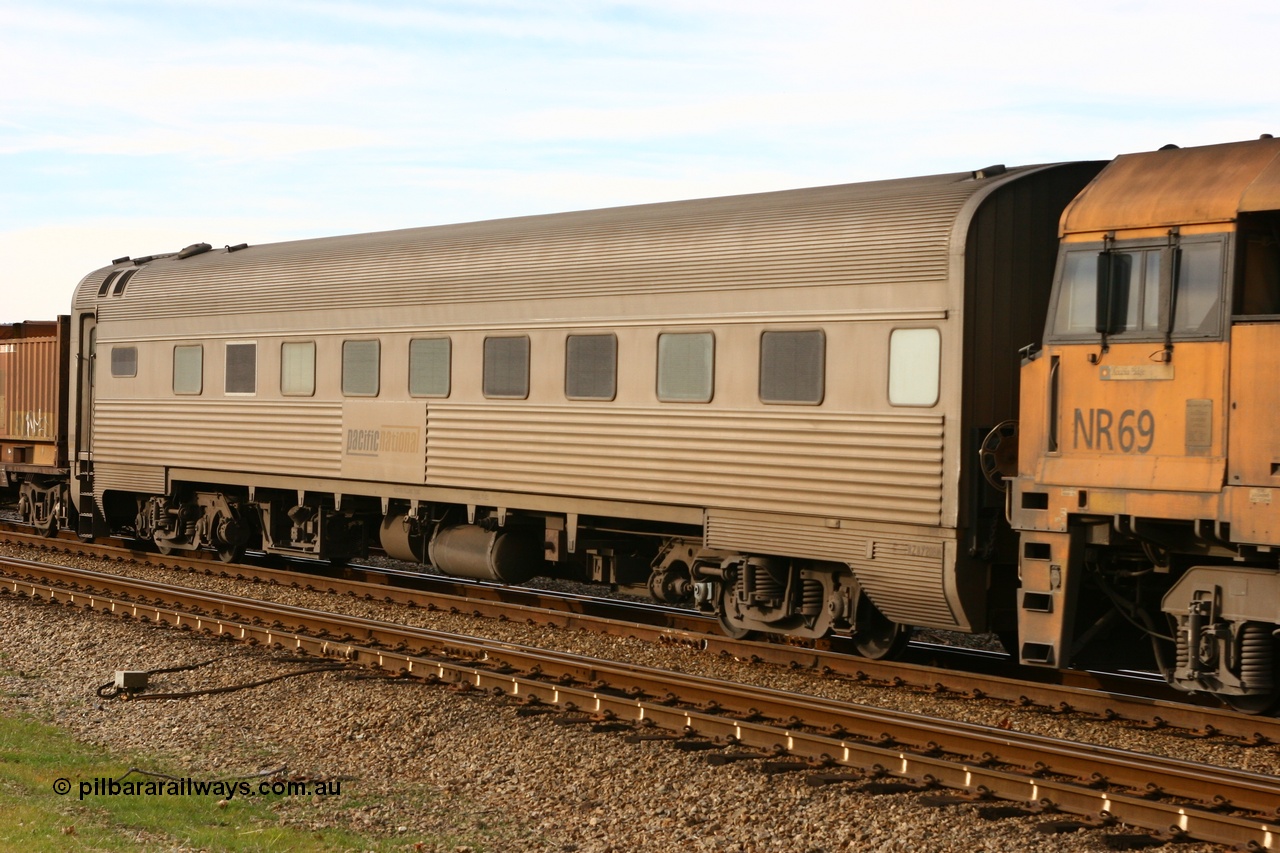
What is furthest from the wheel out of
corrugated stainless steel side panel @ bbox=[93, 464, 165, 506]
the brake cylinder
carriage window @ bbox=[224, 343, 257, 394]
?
corrugated stainless steel side panel @ bbox=[93, 464, 165, 506]

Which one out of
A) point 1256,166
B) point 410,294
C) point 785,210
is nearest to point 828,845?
point 1256,166

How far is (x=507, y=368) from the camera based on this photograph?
46.1 ft

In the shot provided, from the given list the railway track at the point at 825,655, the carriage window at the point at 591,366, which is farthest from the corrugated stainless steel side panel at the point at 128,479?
the carriage window at the point at 591,366

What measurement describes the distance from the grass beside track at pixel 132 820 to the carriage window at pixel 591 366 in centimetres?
556

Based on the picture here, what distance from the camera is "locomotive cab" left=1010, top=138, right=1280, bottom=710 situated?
28.6ft

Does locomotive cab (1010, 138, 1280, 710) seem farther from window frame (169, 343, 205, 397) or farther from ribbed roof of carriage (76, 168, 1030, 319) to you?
window frame (169, 343, 205, 397)

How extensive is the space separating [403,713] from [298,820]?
7.58 ft

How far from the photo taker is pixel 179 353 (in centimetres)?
1806

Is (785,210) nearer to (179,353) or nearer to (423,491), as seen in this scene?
(423,491)

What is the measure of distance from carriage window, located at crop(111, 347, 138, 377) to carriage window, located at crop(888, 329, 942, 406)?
454 inches

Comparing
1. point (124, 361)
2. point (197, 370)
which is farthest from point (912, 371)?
point (124, 361)

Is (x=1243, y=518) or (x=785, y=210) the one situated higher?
(x=785, y=210)

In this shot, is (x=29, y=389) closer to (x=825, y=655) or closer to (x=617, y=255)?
(x=617, y=255)

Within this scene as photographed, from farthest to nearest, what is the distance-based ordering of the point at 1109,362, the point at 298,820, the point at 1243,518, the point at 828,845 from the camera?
1. the point at 1109,362
2. the point at 1243,518
3. the point at 298,820
4. the point at 828,845
